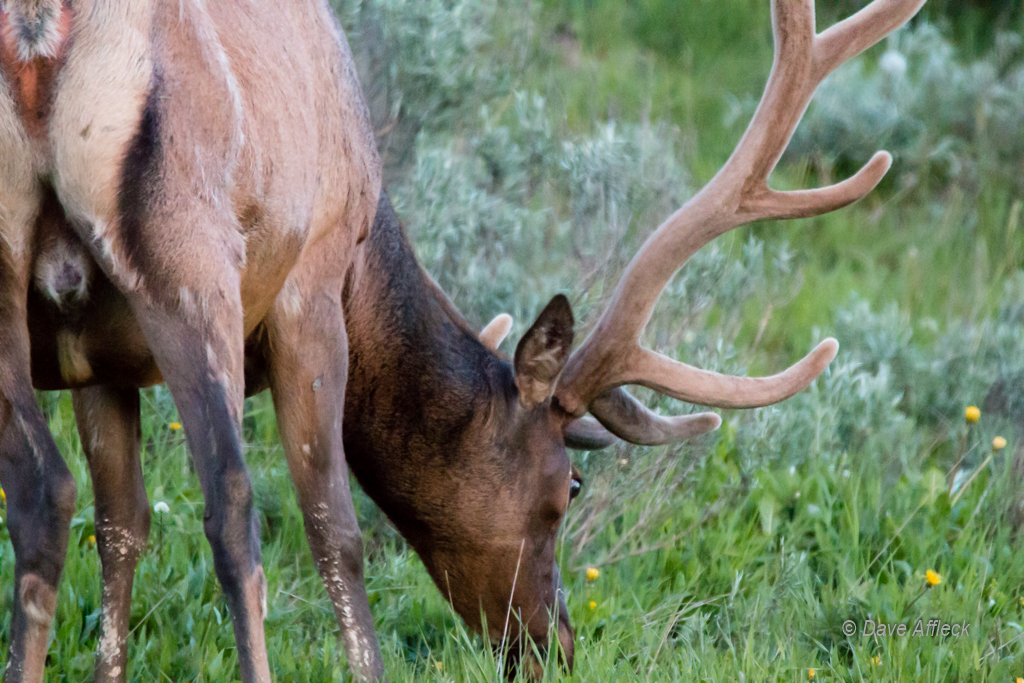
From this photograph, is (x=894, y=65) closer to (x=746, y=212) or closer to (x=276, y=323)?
(x=746, y=212)

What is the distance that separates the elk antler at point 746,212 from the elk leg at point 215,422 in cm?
131

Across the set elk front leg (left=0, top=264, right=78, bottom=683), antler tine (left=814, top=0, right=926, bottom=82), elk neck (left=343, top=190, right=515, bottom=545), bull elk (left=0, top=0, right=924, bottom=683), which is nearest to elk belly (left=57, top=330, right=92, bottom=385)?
bull elk (left=0, top=0, right=924, bottom=683)

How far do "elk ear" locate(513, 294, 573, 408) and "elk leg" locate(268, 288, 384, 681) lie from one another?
54 cm

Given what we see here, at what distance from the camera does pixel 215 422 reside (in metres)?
2.44

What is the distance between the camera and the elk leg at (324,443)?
312 centimetres

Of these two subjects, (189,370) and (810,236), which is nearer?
(189,370)

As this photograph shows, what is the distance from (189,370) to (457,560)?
4.33 ft

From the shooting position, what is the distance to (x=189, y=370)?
2.43 metres

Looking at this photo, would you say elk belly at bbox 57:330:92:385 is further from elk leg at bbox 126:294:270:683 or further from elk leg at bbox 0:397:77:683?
elk leg at bbox 126:294:270:683

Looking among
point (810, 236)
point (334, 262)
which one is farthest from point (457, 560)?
point (810, 236)

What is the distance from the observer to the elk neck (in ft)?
11.4

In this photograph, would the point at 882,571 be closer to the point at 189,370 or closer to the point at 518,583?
the point at 518,583

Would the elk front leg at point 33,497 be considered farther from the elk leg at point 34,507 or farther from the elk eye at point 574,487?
the elk eye at point 574,487

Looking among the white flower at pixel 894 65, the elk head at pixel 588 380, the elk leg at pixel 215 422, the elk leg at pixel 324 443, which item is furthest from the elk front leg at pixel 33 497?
the white flower at pixel 894 65
